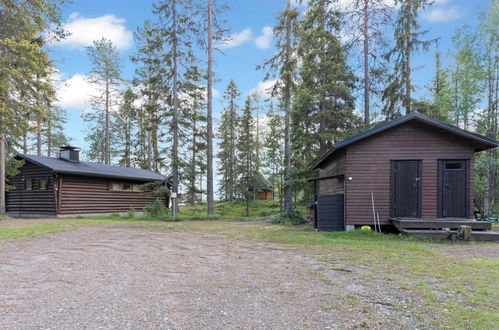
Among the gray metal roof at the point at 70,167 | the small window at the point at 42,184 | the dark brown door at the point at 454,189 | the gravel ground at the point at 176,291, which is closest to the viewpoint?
the gravel ground at the point at 176,291

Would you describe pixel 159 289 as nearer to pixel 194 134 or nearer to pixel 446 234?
pixel 446 234

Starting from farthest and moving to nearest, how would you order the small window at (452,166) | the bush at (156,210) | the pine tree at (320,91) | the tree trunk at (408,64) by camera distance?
the tree trunk at (408,64) → the bush at (156,210) → the pine tree at (320,91) → the small window at (452,166)

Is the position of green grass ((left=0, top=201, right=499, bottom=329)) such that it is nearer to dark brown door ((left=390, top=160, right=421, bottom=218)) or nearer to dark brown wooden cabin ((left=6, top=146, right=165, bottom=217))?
dark brown door ((left=390, top=160, right=421, bottom=218))

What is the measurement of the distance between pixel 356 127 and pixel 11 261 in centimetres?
1646

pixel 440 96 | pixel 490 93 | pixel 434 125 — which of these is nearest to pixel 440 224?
pixel 434 125

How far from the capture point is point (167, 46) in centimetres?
1884

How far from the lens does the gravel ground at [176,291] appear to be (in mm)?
3189

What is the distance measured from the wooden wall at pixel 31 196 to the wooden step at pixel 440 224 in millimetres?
18268

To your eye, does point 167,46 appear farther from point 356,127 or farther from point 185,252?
point 185,252

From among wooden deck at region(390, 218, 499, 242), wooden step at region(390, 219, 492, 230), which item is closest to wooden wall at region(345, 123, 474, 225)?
wooden deck at region(390, 218, 499, 242)

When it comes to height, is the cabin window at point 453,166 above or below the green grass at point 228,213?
above

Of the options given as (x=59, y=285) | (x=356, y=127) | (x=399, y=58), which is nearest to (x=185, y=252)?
(x=59, y=285)

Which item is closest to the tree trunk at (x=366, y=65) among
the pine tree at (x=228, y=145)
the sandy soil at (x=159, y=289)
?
the sandy soil at (x=159, y=289)

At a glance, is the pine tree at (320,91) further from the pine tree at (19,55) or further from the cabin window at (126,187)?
the pine tree at (19,55)
